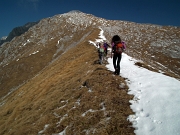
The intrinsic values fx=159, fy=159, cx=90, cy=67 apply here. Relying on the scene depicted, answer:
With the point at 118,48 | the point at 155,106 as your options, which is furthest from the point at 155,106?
the point at 118,48

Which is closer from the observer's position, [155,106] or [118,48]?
[155,106]

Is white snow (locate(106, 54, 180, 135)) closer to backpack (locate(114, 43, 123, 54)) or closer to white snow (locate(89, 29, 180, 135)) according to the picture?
white snow (locate(89, 29, 180, 135))

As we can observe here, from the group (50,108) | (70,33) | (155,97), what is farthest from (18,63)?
(155,97)

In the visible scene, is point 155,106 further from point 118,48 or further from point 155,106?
point 118,48

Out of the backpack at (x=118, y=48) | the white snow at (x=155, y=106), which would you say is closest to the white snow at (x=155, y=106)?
the white snow at (x=155, y=106)

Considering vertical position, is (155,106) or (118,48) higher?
(118,48)

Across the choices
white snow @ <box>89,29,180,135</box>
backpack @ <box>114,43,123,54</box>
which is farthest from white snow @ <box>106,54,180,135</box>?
backpack @ <box>114,43,123,54</box>

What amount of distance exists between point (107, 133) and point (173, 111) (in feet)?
11.9

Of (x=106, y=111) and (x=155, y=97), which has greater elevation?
(x=155, y=97)

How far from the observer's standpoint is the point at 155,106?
9.27 meters

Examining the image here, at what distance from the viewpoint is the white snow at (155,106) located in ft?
24.7

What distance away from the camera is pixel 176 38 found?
93.4 m

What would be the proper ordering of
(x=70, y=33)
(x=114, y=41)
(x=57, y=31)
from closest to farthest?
(x=114, y=41)
(x=70, y=33)
(x=57, y=31)

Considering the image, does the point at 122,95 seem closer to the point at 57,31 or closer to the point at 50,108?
the point at 50,108
